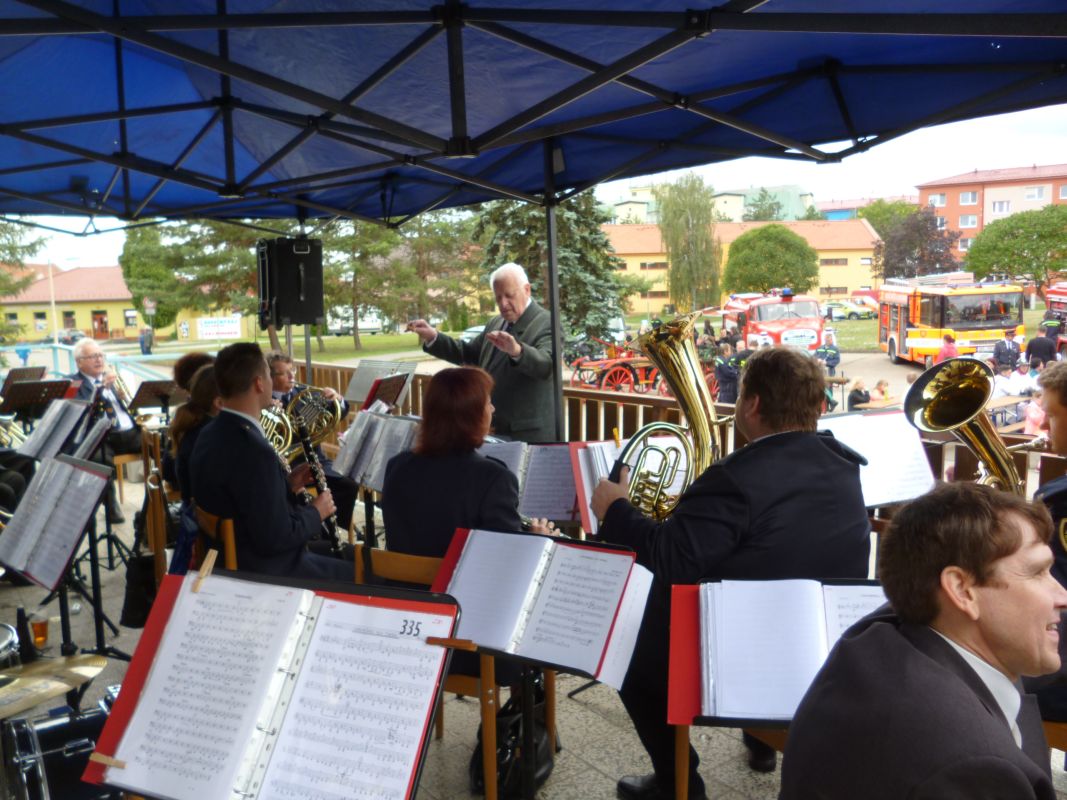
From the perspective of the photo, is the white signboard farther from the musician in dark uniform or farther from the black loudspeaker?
the musician in dark uniform

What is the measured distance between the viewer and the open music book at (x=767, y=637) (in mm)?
2002

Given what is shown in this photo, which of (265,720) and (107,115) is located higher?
(107,115)

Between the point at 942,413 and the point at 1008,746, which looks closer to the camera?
the point at 1008,746

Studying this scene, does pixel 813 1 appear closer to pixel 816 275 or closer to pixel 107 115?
pixel 107 115

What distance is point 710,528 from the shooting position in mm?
2350

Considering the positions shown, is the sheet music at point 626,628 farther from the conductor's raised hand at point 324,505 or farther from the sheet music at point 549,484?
the conductor's raised hand at point 324,505

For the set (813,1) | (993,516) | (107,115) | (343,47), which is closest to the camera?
(993,516)

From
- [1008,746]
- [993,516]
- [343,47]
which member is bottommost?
[1008,746]

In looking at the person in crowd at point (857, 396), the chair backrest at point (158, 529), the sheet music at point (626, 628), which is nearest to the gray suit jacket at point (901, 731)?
the sheet music at point (626, 628)

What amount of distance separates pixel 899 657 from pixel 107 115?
450 centimetres

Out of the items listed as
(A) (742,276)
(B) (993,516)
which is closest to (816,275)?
(A) (742,276)

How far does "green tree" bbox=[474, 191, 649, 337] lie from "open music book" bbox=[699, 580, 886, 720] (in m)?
16.5

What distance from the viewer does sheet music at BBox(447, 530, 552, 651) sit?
2338 millimetres

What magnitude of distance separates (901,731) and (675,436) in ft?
6.40
